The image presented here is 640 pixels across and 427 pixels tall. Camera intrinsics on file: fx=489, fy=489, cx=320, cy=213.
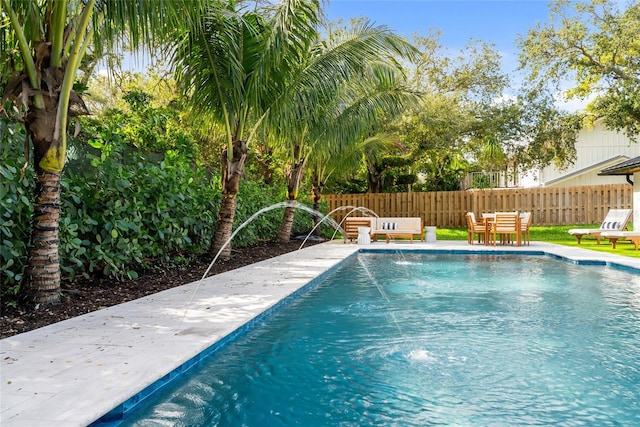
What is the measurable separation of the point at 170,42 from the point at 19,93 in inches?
134

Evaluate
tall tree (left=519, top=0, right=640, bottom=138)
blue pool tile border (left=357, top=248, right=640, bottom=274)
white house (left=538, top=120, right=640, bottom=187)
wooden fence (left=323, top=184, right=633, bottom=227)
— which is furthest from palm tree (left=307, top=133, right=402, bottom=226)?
white house (left=538, top=120, right=640, bottom=187)

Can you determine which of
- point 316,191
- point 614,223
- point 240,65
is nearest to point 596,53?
point 614,223

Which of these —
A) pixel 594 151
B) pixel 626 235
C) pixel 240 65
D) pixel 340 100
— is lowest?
pixel 626 235

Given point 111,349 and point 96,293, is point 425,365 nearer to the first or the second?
point 111,349

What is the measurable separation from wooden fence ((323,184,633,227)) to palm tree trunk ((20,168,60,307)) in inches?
664

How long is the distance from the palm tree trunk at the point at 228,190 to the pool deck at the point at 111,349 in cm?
238

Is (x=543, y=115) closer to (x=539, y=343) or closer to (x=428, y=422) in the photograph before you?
(x=539, y=343)

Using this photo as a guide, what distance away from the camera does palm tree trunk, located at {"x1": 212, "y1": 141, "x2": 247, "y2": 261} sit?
8547 millimetres

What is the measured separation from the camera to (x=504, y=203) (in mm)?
19656

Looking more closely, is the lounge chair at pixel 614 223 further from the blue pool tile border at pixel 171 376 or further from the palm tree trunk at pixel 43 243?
the palm tree trunk at pixel 43 243

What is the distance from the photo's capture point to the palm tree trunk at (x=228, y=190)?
855cm

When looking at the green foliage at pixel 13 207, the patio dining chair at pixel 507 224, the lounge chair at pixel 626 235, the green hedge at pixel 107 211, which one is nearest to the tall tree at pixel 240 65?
the green hedge at pixel 107 211

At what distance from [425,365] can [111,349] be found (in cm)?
225

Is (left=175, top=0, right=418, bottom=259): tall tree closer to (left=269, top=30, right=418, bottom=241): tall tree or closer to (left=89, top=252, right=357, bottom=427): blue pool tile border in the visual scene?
(left=269, top=30, right=418, bottom=241): tall tree
